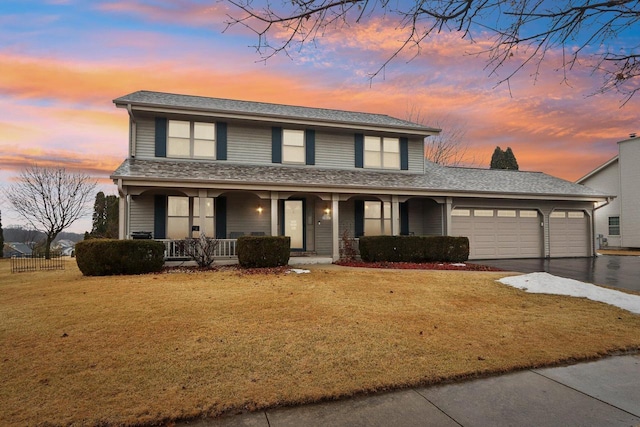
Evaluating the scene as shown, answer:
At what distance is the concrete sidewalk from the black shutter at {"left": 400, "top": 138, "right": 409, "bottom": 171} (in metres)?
13.8

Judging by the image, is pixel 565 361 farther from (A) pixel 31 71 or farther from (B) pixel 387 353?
(A) pixel 31 71

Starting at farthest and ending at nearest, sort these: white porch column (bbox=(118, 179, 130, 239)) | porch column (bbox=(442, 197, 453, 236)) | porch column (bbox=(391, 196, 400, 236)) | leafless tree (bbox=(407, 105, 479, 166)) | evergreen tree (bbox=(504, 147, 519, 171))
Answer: leafless tree (bbox=(407, 105, 479, 166)), evergreen tree (bbox=(504, 147, 519, 171)), porch column (bbox=(442, 197, 453, 236)), porch column (bbox=(391, 196, 400, 236)), white porch column (bbox=(118, 179, 130, 239))

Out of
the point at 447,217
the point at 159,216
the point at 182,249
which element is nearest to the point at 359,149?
the point at 447,217

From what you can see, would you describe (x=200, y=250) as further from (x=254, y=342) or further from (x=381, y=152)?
(x=381, y=152)

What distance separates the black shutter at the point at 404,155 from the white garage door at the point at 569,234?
25.8 feet

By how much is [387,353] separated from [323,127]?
12610mm

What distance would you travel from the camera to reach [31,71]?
1180cm

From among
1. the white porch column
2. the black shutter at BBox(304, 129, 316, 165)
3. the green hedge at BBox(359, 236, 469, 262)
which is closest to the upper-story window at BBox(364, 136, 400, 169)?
the black shutter at BBox(304, 129, 316, 165)

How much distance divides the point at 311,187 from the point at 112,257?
277 inches

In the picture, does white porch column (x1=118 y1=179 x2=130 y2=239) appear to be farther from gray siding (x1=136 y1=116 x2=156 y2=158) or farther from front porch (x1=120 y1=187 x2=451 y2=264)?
gray siding (x1=136 y1=116 x2=156 y2=158)

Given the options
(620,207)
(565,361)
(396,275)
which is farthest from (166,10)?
(620,207)

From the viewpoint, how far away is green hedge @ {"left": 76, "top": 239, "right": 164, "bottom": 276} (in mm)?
10289

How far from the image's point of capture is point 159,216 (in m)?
13.6

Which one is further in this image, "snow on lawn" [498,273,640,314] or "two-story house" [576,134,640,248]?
"two-story house" [576,134,640,248]
